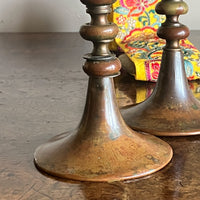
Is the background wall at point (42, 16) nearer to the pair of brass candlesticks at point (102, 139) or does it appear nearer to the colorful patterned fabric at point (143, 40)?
the colorful patterned fabric at point (143, 40)

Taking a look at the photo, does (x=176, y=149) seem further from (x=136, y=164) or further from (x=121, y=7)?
(x=121, y=7)

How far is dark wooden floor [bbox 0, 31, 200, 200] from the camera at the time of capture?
0.67m

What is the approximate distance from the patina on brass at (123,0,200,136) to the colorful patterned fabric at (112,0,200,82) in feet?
1.29

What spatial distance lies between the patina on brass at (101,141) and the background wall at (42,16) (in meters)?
1.44

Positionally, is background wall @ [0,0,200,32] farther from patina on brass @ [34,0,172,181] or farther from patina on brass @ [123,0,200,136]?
patina on brass @ [34,0,172,181]

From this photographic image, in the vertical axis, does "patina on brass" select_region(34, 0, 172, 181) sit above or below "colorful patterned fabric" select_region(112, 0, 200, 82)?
above

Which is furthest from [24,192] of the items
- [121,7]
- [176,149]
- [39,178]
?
[121,7]

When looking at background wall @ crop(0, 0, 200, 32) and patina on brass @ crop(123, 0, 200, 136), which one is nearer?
patina on brass @ crop(123, 0, 200, 136)

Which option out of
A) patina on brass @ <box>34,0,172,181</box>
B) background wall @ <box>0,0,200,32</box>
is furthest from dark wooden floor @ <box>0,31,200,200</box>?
background wall @ <box>0,0,200,32</box>

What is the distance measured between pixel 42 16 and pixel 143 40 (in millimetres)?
727

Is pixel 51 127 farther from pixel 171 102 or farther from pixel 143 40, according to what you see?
pixel 143 40

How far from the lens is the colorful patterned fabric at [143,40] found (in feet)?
4.24

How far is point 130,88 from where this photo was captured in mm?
1214

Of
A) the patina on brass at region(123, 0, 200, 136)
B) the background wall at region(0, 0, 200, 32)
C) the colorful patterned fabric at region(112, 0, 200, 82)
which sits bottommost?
the background wall at region(0, 0, 200, 32)
